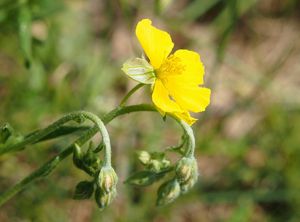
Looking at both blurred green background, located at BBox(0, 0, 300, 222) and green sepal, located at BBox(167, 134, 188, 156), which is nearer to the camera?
green sepal, located at BBox(167, 134, 188, 156)

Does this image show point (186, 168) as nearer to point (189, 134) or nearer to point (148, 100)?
point (189, 134)

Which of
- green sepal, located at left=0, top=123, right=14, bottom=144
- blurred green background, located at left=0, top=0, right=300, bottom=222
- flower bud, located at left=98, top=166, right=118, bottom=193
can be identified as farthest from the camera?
blurred green background, located at left=0, top=0, right=300, bottom=222

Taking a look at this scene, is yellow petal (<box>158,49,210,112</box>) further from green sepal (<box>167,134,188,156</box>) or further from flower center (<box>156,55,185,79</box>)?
green sepal (<box>167,134,188,156</box>)

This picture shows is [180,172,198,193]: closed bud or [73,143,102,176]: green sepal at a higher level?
[73,143,102,176]: green sepal

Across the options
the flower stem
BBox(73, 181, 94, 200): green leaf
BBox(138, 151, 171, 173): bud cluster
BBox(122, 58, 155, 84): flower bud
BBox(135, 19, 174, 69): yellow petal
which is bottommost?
BBox(138, 151, 171, 173): bud cluster

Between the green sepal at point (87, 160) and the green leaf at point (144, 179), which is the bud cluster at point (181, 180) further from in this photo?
the green sepal at point (87, 160)

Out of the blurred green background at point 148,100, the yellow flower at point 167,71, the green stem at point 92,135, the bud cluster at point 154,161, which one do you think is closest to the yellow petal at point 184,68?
the yellow flower at point 167,71

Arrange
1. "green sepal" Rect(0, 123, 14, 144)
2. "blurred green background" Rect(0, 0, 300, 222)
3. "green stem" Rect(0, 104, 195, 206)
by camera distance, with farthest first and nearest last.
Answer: "blurred green background" Rect(0, 0, 300, 222) < "green sepal" Rect(0, 123, 14, 144) < "green stem" Rect(0, 104, 195, 206)

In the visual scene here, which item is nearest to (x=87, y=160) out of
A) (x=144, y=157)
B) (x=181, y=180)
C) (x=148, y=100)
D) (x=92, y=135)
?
(x=92, y=135)

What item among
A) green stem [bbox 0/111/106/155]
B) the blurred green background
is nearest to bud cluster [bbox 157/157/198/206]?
green stem [bbox 0/111/106/155]
